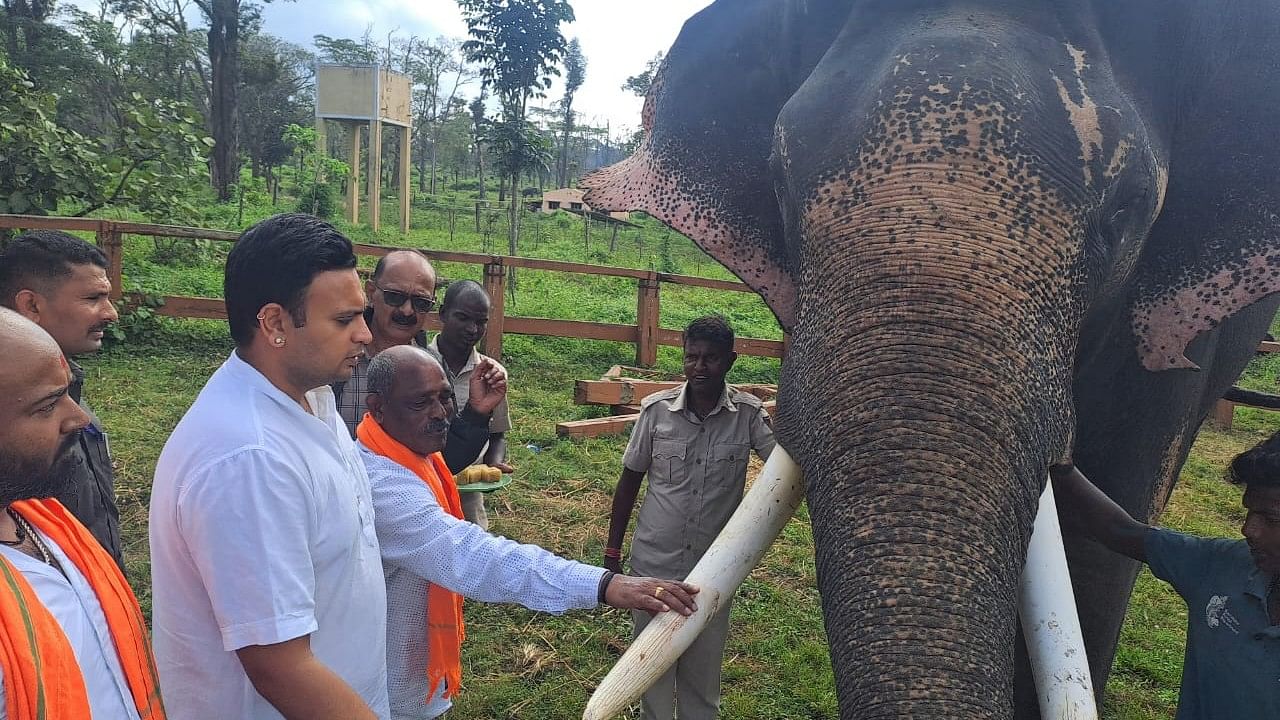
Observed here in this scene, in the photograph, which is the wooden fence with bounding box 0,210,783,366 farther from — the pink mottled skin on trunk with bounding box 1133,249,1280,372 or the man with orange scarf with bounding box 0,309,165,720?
the man with orange scarf with bounding box 0,309,165,720

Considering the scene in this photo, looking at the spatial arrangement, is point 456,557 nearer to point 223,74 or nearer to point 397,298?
point 397,298

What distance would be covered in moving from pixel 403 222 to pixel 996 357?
23.6 meters

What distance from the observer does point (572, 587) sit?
2260 millimetres

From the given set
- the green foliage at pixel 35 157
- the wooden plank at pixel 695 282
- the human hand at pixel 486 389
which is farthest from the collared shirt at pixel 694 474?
the green foliage at pixel 35 157

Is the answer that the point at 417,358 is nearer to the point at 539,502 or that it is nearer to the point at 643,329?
the point at 539,502

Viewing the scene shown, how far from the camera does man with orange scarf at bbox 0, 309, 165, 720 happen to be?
1365 millimetres

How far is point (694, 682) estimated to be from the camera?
3.37 meters

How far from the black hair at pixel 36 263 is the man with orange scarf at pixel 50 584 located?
4.80 ft

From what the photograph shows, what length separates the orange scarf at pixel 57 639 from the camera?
1.33 meters

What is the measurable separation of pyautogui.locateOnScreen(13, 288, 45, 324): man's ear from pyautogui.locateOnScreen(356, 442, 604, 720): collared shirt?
1251 mm

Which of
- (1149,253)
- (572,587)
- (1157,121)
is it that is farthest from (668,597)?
(1157,121)

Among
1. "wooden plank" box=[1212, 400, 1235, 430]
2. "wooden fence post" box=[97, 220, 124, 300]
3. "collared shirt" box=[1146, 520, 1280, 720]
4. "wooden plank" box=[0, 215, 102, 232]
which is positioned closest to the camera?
"collared shirt" box=[1146, 520, 1280, 720]

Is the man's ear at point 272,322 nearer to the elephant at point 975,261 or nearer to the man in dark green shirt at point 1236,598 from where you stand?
the elephant at point 975,261

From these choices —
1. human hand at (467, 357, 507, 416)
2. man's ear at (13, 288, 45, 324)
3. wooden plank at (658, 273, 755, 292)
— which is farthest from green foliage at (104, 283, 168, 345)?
human hand at (467, 357, 507, 416)
